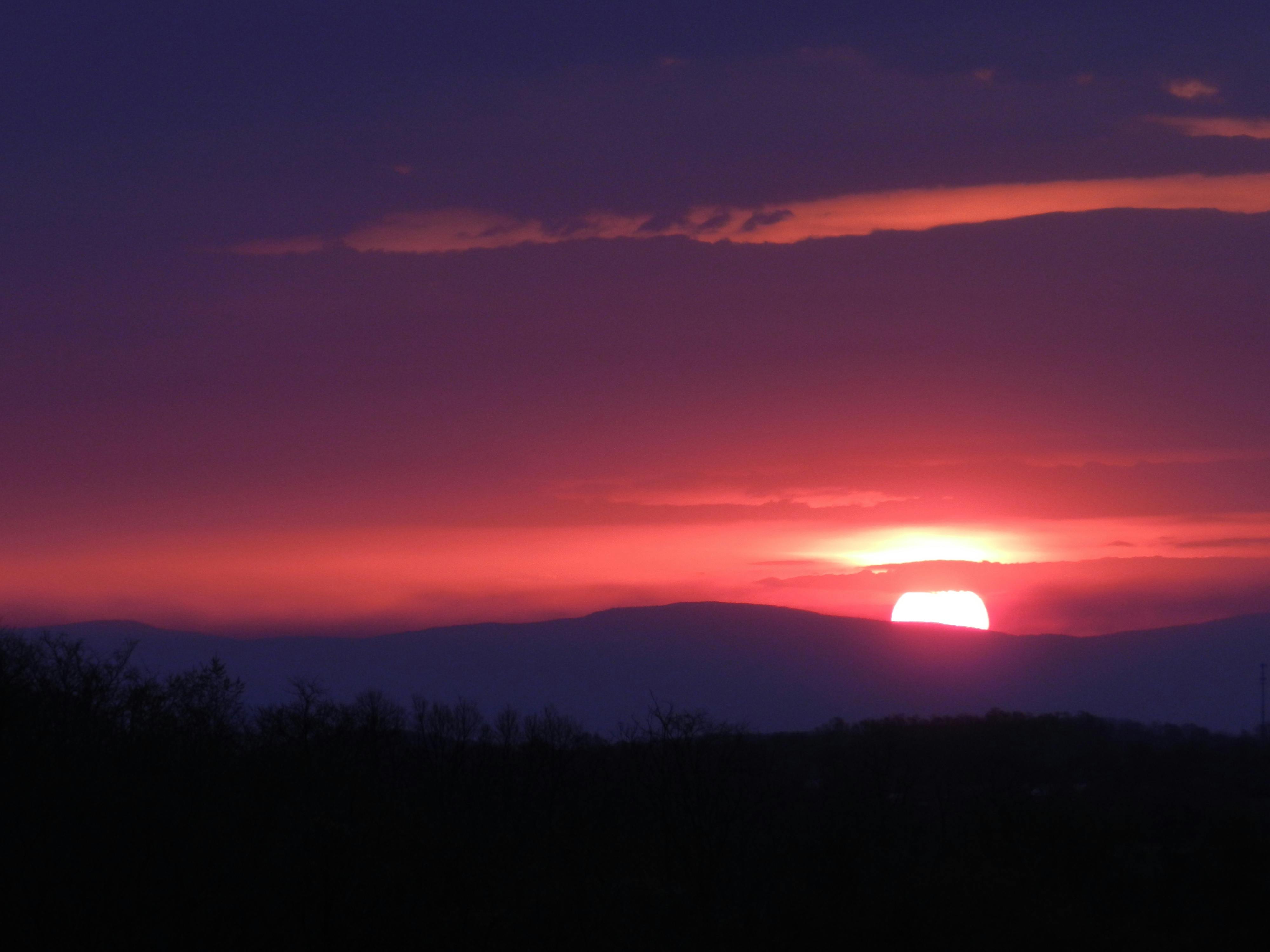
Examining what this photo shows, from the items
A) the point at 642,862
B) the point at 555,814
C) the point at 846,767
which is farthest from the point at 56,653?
the point at 846,767

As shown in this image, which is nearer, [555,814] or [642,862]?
[642,862]

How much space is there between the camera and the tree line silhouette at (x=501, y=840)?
33156 millimetres

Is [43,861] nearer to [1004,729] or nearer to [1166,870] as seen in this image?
[1166,870]

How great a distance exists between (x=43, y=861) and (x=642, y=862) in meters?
21.7

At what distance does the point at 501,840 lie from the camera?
4438 cm

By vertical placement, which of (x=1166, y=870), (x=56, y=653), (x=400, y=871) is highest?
(x=56, y=653)

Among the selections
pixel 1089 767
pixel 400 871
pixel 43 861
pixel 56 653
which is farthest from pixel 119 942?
pixel 1089 767

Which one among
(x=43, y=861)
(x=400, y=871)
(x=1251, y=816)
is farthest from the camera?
(x=1251, y=816)

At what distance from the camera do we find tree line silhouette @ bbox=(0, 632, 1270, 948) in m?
33.2

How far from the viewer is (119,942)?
29.5m

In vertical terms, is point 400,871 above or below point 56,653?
below

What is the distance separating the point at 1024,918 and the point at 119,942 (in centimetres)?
2915

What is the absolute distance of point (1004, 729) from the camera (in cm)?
10156

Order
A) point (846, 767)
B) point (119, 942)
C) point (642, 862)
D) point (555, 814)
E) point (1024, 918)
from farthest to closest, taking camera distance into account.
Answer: point (846, 767)
point (555, 814)
point (642, 862)
point (1024, 918)
point (119, 942)
